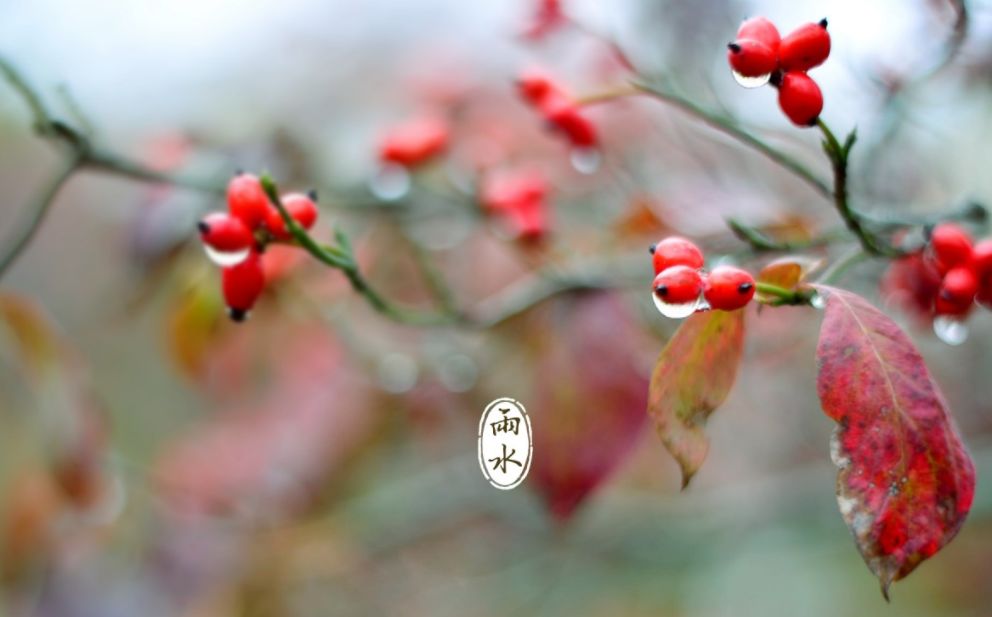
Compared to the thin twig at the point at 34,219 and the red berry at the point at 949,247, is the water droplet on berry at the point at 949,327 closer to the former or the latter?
the red berry at the point at 949,247

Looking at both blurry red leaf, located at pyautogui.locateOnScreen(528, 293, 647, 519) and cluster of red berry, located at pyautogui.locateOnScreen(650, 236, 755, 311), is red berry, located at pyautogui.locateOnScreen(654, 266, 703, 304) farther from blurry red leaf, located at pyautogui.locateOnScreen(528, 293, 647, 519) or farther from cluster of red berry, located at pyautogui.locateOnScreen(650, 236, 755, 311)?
blurry red leaf, located at pyautogui.locateOnScreen(528, 293, 647, 519)

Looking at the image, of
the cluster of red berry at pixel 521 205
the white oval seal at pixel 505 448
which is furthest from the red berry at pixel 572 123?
the white oval seal at pixel 505 448

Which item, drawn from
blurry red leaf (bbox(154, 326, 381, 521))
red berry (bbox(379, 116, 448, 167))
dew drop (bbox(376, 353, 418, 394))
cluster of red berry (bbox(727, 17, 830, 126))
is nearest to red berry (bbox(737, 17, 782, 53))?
cluster of red berry (bbox(727, 17, 830, 126))

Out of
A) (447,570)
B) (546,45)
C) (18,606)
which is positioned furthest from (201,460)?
(546,45)

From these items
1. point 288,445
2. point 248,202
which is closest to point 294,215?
point 248,202

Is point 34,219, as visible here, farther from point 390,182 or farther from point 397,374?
point 397,374

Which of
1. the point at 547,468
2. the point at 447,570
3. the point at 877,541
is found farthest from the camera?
the point at 447,570

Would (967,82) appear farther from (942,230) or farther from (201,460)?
(201,460)

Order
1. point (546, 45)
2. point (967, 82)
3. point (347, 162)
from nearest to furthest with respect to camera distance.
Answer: point (967, 82) → point (546, 45) → point (347, 162)
